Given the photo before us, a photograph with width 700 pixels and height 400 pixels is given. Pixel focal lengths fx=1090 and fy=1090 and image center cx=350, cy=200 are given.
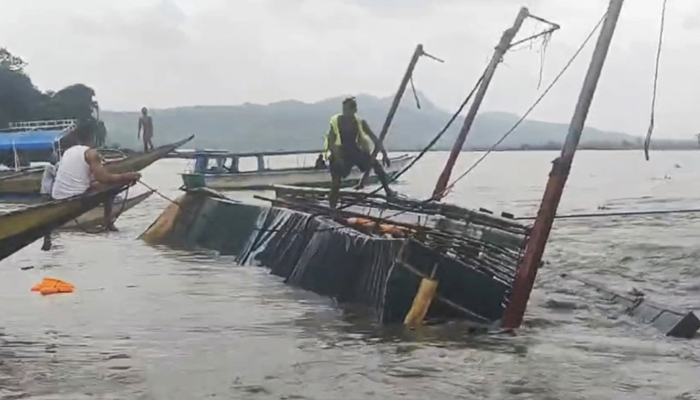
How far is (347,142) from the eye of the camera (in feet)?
53.1

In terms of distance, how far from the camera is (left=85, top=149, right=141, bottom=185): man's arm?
12883mm

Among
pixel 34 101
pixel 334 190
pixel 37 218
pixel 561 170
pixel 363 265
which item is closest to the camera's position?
pixel 561 170

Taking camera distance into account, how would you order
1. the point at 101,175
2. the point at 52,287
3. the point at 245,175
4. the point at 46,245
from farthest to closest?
1. the point at 245,175
2. the point at 46,245
3. the point at 52,287
4. the point at 101,175

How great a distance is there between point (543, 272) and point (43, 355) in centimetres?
1069

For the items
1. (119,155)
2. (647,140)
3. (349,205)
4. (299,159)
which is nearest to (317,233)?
(349,205)

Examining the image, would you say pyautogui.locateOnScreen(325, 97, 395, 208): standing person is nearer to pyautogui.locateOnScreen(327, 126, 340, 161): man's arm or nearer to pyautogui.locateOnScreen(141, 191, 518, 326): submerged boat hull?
pyautogui.locateOnScreen(327, 126, 340, 161): man's arm

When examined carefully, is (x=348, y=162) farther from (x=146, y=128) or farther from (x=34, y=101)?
(x=34, y=101)

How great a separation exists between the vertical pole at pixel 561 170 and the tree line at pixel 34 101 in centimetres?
6414

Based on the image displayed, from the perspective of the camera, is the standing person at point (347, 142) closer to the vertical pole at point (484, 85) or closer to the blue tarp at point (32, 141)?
the vertical pole at point (484, 85)

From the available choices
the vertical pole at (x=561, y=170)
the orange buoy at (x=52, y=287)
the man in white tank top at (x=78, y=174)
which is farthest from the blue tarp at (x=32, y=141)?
the vertical pole at (x=561, y=170)

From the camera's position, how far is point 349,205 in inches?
709

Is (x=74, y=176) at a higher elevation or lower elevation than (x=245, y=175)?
higher

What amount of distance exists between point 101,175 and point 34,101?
70333 mm

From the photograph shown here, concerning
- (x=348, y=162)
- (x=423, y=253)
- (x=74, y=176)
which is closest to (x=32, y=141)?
(x=348, y=162)
